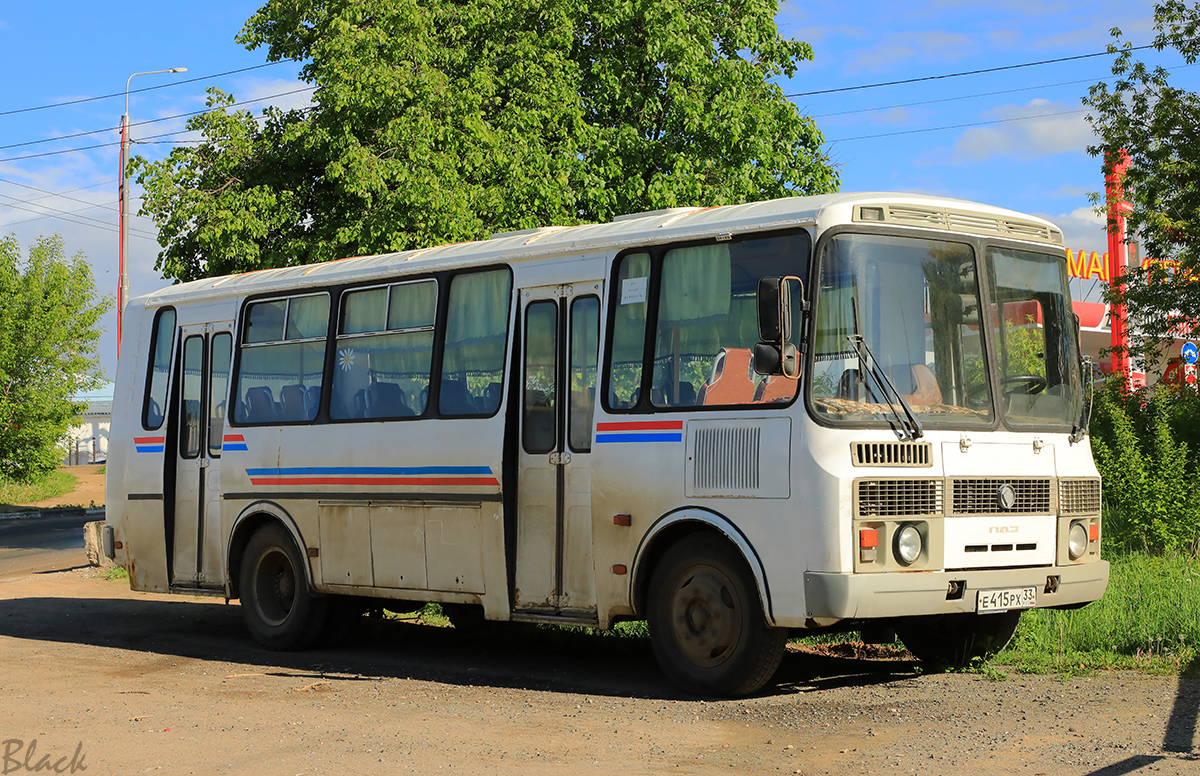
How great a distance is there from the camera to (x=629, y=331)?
9.59 metres

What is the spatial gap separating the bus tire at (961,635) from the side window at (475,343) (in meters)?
3.45

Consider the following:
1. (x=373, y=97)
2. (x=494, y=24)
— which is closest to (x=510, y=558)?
(x=373, y=97)

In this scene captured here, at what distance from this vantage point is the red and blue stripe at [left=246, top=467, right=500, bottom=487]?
10484 millimetres

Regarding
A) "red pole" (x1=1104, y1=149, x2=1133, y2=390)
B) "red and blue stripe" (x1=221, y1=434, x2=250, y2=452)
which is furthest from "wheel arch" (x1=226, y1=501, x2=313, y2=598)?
"red pole" (x1=1104, y1=149, x2=1133, y2=390)

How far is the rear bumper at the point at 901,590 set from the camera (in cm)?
809

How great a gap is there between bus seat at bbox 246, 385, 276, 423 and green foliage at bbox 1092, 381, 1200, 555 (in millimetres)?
8351

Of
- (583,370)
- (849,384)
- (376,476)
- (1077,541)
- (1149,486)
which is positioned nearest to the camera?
(849,384)

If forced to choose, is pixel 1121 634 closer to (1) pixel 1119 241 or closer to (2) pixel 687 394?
(2) pixel 687 394

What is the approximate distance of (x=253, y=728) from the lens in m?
8.12

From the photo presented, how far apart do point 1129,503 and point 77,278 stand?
111 ft

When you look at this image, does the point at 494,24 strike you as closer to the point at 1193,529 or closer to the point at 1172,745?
the point at 1193,529

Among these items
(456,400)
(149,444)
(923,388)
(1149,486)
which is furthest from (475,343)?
(1149,486)

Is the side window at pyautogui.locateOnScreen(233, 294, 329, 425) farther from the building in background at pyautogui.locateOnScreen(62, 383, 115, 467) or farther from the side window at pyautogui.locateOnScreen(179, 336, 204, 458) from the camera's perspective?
the building in background at pyautogui.locateOnScreen(62, 383, 115, 467)

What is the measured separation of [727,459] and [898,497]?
1.08m
